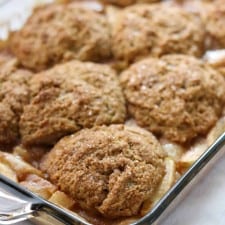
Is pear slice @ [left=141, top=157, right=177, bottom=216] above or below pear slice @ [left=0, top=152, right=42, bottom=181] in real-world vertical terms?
below

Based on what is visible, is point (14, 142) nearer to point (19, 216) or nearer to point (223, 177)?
point (19, 216)

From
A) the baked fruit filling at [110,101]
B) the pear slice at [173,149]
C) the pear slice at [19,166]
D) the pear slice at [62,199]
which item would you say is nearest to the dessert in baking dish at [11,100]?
the baked fruit filling at [110,101]

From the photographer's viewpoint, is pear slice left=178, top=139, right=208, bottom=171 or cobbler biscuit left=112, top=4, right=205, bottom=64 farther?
A: cobbler biscuit left=112, top=4, right=205, bottom=64

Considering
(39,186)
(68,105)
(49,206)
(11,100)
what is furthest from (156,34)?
(49,206)

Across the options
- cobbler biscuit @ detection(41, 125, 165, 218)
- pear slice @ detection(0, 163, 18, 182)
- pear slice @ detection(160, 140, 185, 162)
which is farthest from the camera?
pear slice @ detection(160, 140, 185, 162)

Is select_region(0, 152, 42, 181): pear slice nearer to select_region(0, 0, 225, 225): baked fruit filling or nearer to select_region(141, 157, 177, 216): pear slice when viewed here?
select_region(0, 0, 225, 225): baked fruit filling

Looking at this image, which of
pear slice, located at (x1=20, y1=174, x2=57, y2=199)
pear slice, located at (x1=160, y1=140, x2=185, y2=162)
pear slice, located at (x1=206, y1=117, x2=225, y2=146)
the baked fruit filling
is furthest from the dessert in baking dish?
pear slice, located at (x1=206, y1=117, x2=225, y2=146)

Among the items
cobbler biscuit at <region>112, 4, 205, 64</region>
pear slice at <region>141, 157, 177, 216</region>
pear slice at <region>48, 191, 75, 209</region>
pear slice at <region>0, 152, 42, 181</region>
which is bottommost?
pear slice at <region>141, 157, 177, 216</region>
